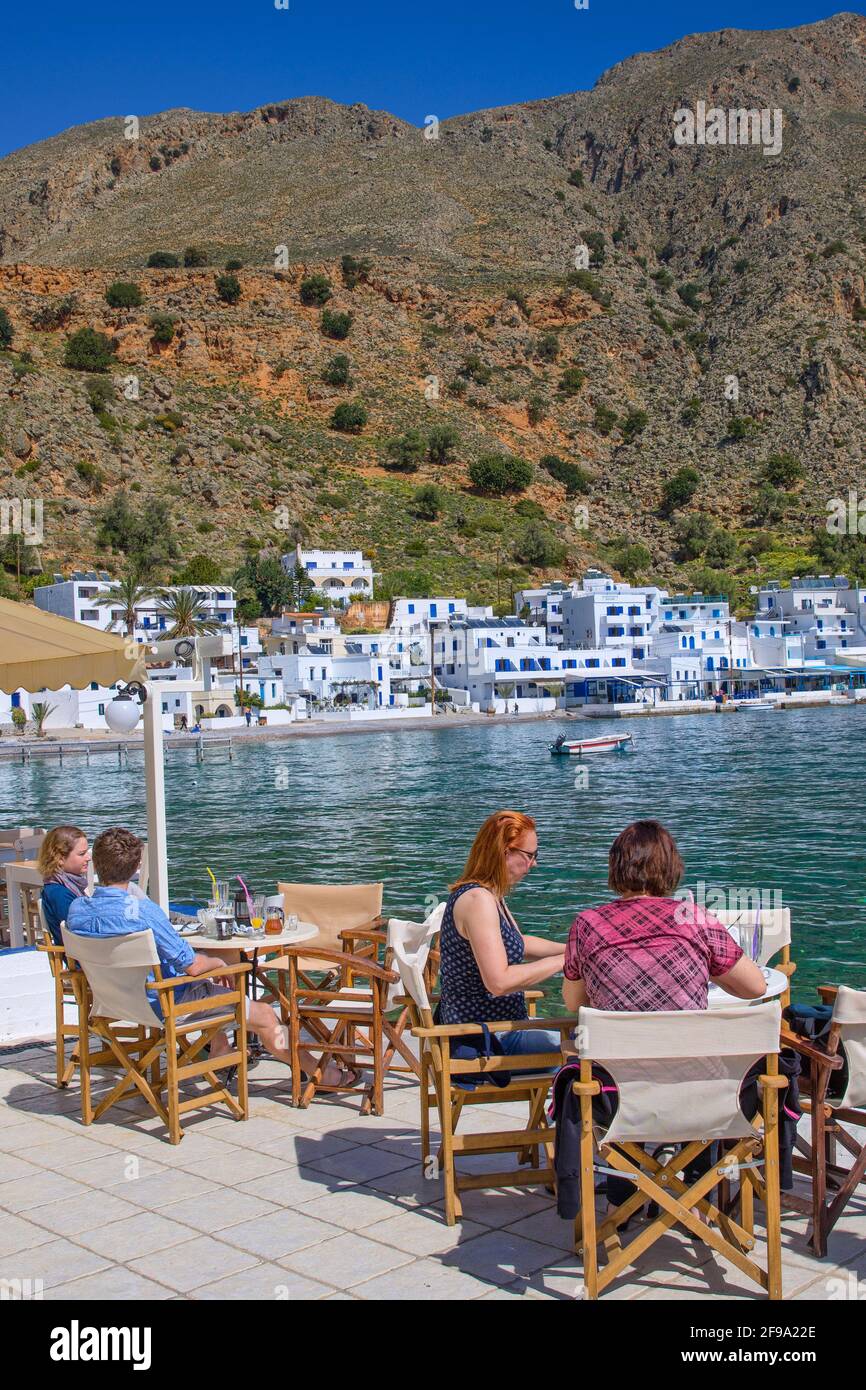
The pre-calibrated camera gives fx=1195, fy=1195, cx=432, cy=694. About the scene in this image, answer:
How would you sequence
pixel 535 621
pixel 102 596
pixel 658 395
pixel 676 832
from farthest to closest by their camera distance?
1. pixel 658 395
2. pixel 535 621
3. pixel 102 596
4. pixel 676 832

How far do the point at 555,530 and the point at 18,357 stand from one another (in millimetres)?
46853

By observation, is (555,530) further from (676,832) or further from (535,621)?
(676,832)

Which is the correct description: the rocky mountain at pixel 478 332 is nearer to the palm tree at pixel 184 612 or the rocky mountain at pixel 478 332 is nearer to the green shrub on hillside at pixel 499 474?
the green shrub on hillside at pixel 499 474

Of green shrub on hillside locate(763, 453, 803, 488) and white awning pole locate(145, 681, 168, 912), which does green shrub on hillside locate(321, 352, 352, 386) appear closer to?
green shrub on hillside locate(763, 453, 803, 488)

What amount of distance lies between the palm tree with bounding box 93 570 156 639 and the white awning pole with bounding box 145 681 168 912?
65712 mm

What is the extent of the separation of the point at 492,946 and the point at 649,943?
751mm

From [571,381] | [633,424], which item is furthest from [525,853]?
[571,381]

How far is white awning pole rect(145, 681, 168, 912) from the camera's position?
23.2 feet

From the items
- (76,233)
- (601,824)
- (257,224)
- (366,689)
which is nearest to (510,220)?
(257,224)

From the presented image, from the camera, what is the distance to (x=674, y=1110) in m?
3.73

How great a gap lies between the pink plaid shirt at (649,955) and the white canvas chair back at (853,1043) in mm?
378

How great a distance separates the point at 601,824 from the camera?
96.7 ft

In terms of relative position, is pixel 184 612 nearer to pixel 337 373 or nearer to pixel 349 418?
pixel 349 418

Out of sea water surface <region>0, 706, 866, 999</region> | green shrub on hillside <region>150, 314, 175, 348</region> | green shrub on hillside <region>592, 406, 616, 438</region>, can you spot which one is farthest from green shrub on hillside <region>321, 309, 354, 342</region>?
sea water surface <region>0, 706, 866, 999</region>
